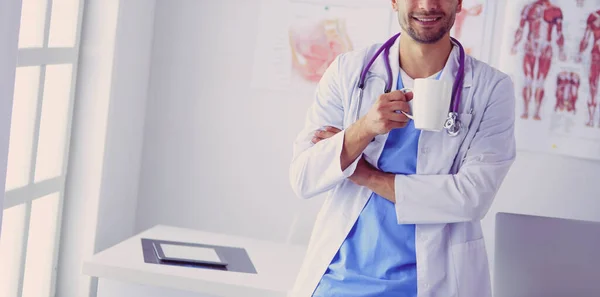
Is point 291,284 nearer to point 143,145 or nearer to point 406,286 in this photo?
point 406,286

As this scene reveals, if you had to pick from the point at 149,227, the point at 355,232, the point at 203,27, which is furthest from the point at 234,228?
the point at 355,232

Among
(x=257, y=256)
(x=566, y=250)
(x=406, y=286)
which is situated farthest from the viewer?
(x=257, y=256)

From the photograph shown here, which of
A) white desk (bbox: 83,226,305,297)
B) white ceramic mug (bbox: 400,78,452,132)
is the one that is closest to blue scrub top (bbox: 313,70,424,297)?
white ceramic mug (bbox: 400,78,452,132)

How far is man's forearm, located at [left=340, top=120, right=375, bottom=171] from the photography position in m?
1.94

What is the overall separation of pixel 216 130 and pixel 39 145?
0.63 m

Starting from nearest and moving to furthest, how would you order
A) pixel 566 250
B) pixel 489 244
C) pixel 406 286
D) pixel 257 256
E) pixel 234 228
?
1. pixel 406 286
2. pixel 566 250
3. pixel 257 256
4. pixel 489 244
5. pixel 234 228

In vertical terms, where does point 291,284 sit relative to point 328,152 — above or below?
below

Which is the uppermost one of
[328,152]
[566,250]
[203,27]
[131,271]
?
[203,27]

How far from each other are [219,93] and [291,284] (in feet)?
2.97

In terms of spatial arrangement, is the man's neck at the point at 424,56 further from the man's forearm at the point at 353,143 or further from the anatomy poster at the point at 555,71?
the anatomy poster at the point at 555,71

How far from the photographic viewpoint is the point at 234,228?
10.3 ft

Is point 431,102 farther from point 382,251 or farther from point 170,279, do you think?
point 170,279

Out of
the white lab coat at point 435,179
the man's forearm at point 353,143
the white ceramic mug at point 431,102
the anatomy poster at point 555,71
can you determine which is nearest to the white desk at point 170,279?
the white lab coat at point 435,179

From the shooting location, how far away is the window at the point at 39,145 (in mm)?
2557
